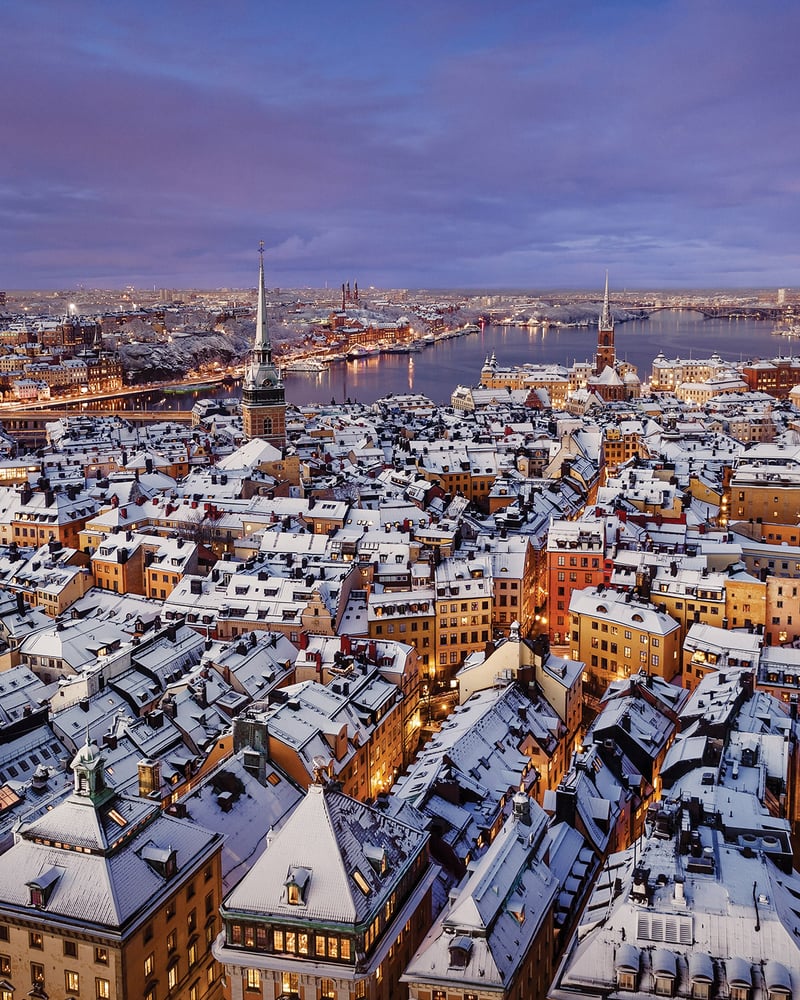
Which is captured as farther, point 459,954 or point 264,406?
point 264,406

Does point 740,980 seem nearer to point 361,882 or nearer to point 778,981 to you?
point 778,981

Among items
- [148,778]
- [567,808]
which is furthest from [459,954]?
[148,778]

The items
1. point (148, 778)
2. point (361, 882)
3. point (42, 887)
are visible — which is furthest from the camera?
point (148, 778)

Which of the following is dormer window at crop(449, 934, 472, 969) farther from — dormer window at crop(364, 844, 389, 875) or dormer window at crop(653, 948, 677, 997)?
dormer window at crop(653, 948, 677, 997)

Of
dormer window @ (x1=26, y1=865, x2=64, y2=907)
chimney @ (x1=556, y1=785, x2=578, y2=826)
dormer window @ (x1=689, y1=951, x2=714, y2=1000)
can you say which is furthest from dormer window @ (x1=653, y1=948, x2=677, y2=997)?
dormer window @ (x1=26, y1=865, x2=64, y2=907)

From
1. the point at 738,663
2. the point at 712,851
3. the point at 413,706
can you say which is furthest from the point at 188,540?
the point at 712,851

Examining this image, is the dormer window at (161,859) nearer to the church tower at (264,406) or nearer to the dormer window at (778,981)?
the dormer window at (778,981)

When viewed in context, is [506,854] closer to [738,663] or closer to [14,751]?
[14,751]

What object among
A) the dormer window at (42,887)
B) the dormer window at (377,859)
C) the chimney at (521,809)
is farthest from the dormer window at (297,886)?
the chimney at (521,809)
